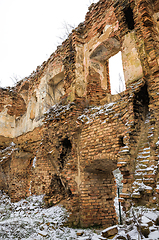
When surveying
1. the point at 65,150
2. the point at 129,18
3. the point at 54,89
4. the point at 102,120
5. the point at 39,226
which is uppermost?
the point at 129,18

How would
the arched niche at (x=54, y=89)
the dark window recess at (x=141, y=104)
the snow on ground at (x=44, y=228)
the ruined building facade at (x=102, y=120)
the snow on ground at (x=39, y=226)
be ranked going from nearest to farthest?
1. the ruined building facade at (x=102, y=120)
2. the dark window recess at (x=141, y=104)
3. the snow on ground at (x=44, y=228)
4. the snow on ground at (x=39, y=226)
5. the arched niche at (x=54, y=89)

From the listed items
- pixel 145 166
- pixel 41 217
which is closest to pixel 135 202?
pixel 145 166

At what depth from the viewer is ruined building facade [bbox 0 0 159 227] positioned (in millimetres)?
3422

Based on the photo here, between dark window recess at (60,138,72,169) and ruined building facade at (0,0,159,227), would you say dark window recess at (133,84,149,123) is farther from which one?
dark window recess at (60,138,72,169)

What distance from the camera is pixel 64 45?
22.5 ft

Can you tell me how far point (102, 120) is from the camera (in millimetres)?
4438

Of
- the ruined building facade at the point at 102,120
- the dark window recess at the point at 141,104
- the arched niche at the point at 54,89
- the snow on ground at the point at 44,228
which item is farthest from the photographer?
the arched niche at the point at 54,89

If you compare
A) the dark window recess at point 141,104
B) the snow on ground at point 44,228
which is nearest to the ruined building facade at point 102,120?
the dark window recess at point 141,104

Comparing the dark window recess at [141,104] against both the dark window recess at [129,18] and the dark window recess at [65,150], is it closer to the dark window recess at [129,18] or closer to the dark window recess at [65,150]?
the dark window recess at [129,18]

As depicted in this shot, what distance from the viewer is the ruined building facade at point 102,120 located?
3422 mm

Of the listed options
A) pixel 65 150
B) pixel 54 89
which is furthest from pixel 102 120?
pixel 54 89

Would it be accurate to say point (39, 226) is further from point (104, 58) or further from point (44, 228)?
point (104, 58)

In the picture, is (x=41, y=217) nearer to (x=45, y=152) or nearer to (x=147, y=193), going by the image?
(x=45, y=152)

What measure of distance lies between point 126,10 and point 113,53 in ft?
4.75
